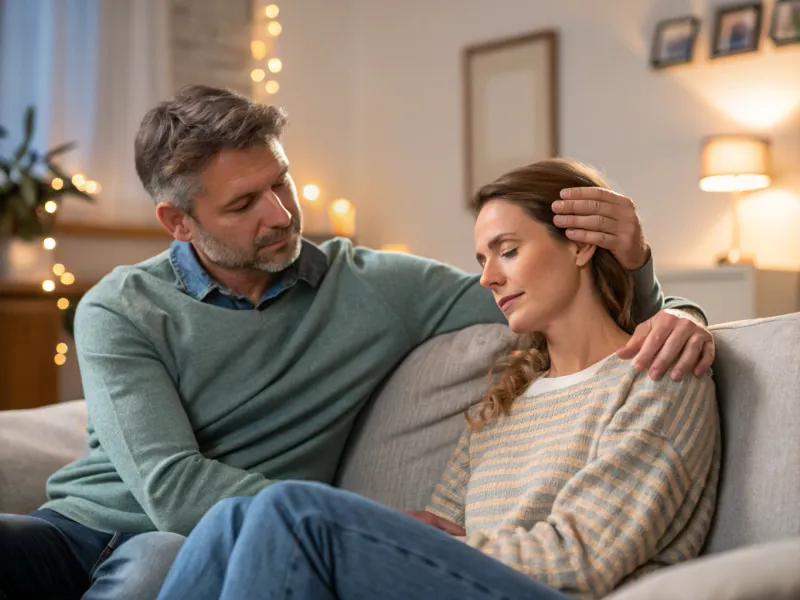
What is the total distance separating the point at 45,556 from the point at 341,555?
0.70 meters

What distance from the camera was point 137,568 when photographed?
149 centimetres

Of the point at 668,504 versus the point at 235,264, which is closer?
the point at 668,504

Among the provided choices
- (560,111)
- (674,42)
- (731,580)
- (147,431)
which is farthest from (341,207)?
(731,580)

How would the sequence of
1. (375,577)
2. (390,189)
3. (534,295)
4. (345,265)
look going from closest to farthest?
(375,577)
(534,295)
(345,265)
(390,189)

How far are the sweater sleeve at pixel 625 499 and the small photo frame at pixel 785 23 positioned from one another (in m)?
3.35

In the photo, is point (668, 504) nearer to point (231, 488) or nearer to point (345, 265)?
point (231, 488)

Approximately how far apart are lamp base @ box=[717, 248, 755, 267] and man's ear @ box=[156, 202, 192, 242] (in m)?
2.85

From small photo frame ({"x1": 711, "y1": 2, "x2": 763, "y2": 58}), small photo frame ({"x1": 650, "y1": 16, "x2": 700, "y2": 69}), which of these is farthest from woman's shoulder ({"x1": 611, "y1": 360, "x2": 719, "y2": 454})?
small photo frame ({"x1": 650, "y1": 16, "x2": 700, "y2": 69})

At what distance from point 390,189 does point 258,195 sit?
4100 mm

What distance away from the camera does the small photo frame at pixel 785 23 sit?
13.8 ft

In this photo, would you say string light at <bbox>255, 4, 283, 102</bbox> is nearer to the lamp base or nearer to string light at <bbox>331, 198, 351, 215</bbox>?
string light at <bbox>331, 198, 351, 215</bbox>

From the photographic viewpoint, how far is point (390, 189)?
5902 millimetres

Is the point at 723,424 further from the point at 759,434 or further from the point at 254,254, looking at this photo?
the point at 254,254

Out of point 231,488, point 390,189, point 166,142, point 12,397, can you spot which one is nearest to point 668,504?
point 231,488
